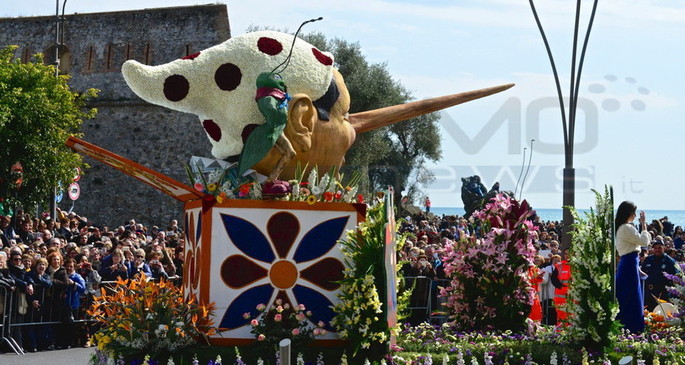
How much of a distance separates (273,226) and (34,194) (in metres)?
18.7

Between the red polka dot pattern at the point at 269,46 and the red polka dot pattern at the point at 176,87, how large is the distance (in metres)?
0.82

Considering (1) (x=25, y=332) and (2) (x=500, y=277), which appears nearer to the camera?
(2) (x=500, y=277)

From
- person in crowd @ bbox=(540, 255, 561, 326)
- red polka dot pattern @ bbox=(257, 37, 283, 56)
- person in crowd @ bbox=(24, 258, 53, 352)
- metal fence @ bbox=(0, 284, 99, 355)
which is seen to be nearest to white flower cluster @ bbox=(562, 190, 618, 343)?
red polka dot pattern @ bbox=(257, 37, 283, 56)

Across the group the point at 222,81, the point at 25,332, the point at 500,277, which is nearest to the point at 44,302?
the point at 25,332

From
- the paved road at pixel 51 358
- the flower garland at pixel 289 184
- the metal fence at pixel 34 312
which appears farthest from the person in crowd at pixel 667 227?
the flower garland at pixel 289 184

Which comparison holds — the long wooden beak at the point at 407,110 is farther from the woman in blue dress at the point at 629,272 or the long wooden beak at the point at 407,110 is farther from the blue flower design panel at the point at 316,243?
the woman in blue dress at the point at 629,272

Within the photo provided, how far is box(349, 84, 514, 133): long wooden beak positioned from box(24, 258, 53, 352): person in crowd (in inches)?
210

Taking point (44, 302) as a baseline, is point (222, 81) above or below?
above

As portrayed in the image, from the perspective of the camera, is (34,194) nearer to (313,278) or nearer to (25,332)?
(25,332)

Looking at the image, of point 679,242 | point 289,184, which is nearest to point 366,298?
point 289,184

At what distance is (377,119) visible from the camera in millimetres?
11602

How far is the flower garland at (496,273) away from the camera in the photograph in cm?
1115

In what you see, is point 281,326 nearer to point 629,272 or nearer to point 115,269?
point 629,272

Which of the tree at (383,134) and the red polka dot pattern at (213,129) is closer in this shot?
the red polka dot pattern at (213,129)
